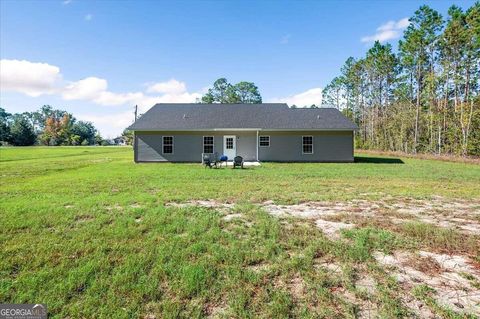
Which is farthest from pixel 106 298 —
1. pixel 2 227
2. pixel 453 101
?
pixel 453 101

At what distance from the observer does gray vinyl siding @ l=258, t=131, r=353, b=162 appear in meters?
18.5

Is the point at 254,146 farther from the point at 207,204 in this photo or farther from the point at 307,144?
the point at 207,204

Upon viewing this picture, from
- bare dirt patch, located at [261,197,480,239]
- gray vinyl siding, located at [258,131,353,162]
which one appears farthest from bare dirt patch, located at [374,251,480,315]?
gray vinyl siding, located at [258,131,353,162]

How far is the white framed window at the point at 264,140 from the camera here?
61.9ft

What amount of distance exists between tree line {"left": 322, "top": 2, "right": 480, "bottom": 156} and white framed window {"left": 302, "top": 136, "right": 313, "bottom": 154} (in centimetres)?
1248

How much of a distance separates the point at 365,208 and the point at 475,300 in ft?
10.7

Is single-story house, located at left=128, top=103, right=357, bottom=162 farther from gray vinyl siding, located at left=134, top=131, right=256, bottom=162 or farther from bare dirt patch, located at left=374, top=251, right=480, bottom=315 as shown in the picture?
bare dirt patch, located at left=374, top=251, right=480, bottom=315

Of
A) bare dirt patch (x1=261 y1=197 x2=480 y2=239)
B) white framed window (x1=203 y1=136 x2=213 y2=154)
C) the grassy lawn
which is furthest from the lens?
white framed window (x1=203 y1=136 x2=213 y2=154)

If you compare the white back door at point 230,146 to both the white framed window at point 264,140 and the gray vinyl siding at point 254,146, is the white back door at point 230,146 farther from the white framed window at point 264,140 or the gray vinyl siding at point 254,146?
the white framed window at point 264,140

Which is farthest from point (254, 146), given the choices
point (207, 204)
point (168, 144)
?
point (207, 204)

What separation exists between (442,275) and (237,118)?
17.7m

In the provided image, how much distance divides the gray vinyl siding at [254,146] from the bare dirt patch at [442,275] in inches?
607

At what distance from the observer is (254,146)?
62.1ft

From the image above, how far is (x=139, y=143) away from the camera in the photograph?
18344 millimetres
